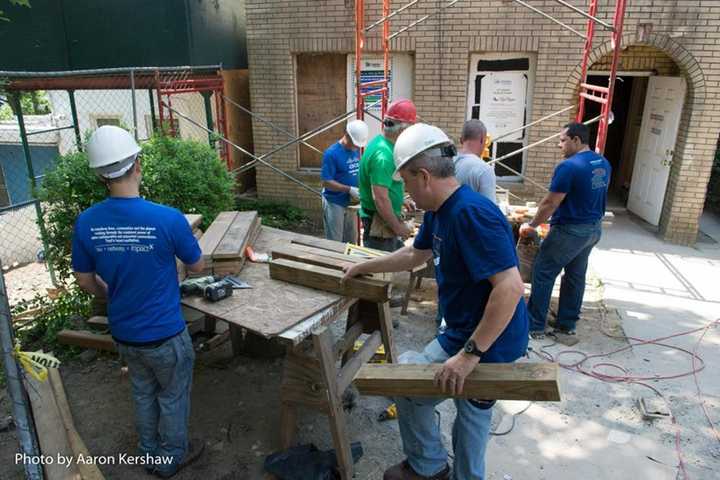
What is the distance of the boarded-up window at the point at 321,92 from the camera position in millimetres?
8969

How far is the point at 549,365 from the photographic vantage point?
2.43 meters

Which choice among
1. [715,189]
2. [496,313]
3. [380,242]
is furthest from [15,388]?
[715,189]

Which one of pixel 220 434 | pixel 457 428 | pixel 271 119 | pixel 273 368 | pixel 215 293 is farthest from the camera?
pixel 271 119

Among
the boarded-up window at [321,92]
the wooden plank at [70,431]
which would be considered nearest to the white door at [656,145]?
the boarded-up window at [321,92]

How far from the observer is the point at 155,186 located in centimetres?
527

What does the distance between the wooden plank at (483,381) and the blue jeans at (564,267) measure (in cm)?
271

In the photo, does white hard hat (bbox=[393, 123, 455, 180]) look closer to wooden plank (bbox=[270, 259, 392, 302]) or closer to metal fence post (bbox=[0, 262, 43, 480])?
wooden plank (bbox=[270, 259, 392, 302])

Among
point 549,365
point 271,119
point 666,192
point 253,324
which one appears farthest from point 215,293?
point 666,192

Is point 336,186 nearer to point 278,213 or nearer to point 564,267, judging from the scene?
point 564,267

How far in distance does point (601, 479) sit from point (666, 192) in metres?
6.58

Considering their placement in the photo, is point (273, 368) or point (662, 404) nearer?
point (662, 404)

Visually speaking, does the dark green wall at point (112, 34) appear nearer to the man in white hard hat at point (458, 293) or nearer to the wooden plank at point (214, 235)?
the wooden plank at point (214, 235)

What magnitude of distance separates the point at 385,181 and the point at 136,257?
2.32 metres

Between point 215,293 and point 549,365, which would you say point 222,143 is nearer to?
point 215,293
